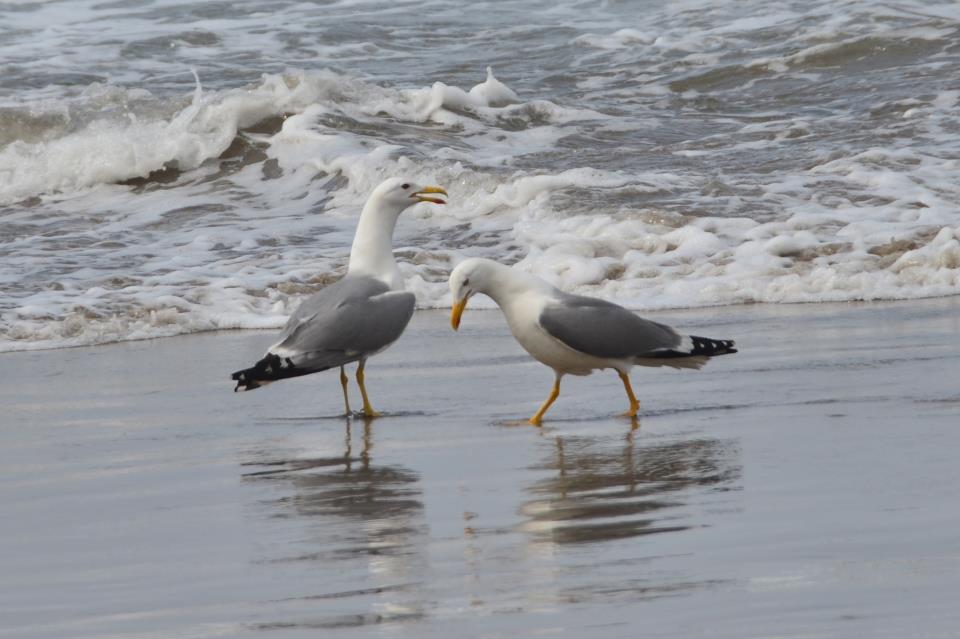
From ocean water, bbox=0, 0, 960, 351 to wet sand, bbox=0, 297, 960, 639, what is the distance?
167 centimetres

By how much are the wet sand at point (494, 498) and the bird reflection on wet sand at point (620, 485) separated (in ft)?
0.04

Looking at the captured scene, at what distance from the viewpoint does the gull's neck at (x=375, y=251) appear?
6605 millimetres

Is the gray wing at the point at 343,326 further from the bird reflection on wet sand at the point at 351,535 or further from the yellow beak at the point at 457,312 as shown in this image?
the bird reflection on wet sand at the point at 351,535

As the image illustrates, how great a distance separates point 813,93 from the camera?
1553cm

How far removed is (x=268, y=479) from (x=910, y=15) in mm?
14905

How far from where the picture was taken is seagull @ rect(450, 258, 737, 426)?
5.73m

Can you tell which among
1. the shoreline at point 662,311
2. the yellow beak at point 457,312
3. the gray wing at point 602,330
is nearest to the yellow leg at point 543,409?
the gray wing at point 602,330

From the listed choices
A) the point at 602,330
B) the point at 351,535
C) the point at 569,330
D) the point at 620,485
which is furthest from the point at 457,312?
the point at 351,535

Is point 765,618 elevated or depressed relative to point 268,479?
elevated

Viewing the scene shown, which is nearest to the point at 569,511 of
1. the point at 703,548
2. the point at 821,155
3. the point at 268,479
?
the point at 703,548

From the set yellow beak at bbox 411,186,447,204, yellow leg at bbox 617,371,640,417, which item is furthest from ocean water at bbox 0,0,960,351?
yellow leg at bbox 617,371,640,417

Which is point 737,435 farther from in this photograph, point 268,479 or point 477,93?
point 477,93

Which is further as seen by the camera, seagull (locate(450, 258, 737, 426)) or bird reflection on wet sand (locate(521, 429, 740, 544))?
seagull (locate(450, 258, 737, 426))

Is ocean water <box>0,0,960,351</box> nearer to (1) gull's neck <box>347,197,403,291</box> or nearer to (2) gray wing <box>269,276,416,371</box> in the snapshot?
(1) gull's neck <box>347,197,403,291</box>
